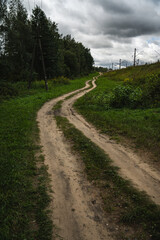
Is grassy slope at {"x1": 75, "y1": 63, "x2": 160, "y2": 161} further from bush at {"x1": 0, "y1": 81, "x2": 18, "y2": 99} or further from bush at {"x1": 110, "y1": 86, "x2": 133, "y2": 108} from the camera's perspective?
bush at {"x1": 0, "y1": 81, "x2": 18, "y2": 99}

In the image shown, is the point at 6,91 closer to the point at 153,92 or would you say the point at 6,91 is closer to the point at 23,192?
the point at 153,92

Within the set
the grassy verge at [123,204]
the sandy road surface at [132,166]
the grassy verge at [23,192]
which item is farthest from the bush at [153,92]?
the grassy verge at [23,192]

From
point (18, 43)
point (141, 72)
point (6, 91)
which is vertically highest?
point (18, 43)

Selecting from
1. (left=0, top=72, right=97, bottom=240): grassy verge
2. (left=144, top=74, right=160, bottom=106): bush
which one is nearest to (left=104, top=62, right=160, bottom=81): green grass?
(left=144, top=74, right=160, bottom=106): bush

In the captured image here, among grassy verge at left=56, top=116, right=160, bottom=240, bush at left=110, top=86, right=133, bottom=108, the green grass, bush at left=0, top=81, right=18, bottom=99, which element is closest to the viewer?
grassy verge at left=56, top=116, right=160, bottom=240

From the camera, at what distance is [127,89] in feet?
46.0

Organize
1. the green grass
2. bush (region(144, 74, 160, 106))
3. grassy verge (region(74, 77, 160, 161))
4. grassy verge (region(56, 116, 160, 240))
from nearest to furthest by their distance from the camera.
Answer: grassy verge (region(56, 116, 160, 240)), grassy verge (region(74, 77, 160, 161)), bush (region(144, 74, 160, 106)), the green grass

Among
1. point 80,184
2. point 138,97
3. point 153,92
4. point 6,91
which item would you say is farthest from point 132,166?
point 6,91

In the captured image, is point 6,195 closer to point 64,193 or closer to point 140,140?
point 64,193

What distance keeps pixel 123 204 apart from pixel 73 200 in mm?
1159

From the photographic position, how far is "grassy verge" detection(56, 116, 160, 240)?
9.89 feet

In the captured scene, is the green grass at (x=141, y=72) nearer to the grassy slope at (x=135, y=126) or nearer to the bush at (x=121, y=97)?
the bush at (x=121, y=97)

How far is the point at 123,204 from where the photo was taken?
3.64 meters

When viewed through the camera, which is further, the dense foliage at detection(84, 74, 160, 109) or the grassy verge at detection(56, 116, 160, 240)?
the dense foliage at detection(84, 74, 160, 109)
